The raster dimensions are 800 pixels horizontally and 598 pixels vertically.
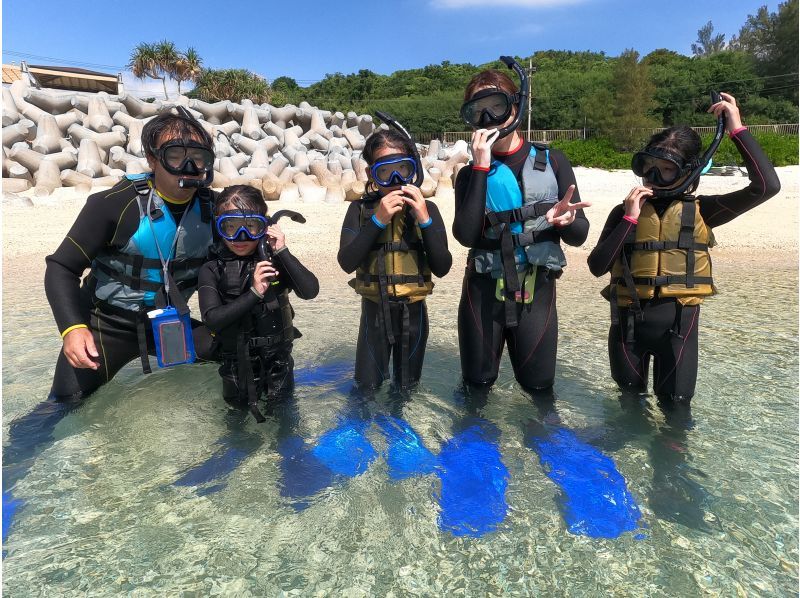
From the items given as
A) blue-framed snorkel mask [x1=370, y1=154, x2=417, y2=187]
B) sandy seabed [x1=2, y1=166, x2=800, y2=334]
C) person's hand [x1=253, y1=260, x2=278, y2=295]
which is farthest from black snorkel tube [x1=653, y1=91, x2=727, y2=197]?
sandy seabed [x1=2, y1=166, x2=800, y2=334]

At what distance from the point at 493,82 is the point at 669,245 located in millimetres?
1145

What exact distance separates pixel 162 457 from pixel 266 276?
1236 mm

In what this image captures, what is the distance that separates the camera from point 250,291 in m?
2.45

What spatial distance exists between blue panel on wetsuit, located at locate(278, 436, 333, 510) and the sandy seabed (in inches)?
112

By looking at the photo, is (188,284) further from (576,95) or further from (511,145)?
(576,95)

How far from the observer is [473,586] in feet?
6.54

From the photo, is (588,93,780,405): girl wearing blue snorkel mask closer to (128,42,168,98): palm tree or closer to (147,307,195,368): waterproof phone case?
(147,307,195,368): waterproof phone case

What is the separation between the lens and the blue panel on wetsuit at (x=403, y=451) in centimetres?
270

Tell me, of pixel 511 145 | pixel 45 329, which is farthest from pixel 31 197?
pixel 511 145

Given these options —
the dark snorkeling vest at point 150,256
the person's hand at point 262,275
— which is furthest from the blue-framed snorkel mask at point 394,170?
the dark snorkeling vest at point 150,256

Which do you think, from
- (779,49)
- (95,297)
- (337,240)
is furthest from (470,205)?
(779,49)

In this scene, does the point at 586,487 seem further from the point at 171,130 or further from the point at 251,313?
the point at 171,130

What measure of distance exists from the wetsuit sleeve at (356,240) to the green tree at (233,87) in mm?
30174

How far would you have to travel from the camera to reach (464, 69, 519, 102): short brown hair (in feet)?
7.91
